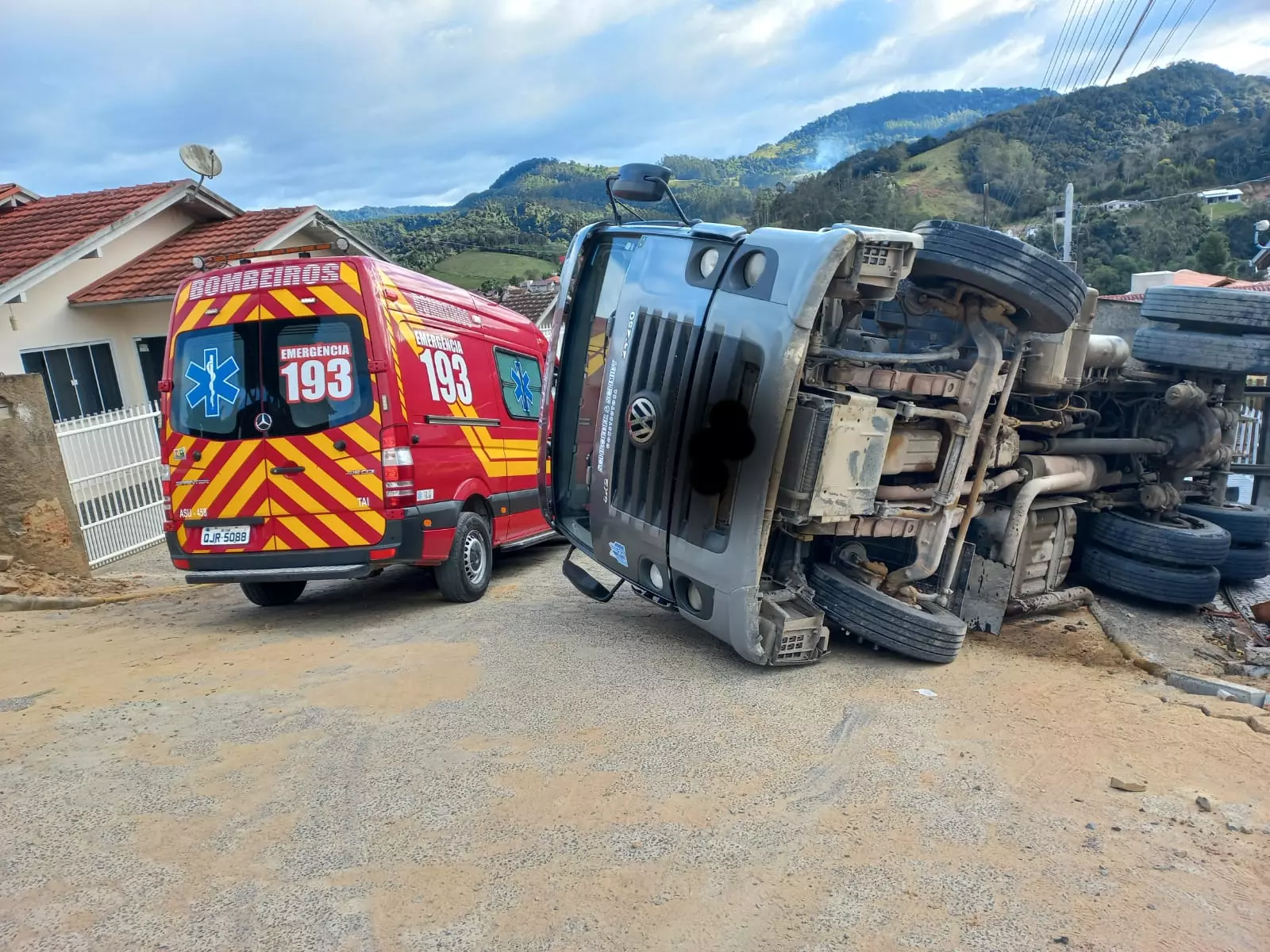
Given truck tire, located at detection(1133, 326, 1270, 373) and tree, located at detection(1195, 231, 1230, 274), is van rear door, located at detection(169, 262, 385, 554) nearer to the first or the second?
truck tire, located at detection(1133, 326, 1270, 373)

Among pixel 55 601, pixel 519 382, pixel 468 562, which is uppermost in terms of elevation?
pixel 519 382

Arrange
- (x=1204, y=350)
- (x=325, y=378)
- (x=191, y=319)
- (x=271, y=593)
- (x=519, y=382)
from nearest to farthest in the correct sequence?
(x=325, y=378) → (x=191, y=319) → (x=1204, y=350) → (x=271, y=593) → (x=519, y=382)

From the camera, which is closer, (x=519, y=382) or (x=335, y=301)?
(x=335, y=301)

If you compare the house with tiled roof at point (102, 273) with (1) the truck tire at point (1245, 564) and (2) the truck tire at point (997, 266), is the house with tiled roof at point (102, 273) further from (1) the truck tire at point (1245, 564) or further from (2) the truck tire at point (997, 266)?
(1) the truck tire at point (1245, 564)

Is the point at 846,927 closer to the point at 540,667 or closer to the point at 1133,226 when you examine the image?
the point at 540,667

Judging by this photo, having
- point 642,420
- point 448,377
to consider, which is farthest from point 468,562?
point 642,420

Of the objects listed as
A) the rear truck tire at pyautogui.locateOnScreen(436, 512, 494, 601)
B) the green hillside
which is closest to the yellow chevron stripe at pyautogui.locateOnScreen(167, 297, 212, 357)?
the rear truck tire at pyautogui.locateOnScreen(436, 512, 494, 601)

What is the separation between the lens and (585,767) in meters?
3.40

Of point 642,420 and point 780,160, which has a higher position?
point 780,160

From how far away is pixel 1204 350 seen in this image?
630 centimetres

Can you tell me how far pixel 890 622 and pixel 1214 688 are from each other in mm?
1580

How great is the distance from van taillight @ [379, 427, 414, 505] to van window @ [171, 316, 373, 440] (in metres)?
0.23

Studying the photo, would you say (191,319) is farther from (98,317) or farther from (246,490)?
(98,317)

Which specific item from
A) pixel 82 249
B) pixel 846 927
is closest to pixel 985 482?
pixel 846 927
